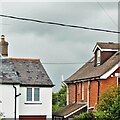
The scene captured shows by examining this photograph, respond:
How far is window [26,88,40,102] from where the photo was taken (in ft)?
108

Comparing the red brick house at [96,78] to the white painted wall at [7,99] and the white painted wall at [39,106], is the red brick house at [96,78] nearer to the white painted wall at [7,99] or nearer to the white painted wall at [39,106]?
the white painted wall at [39,106]

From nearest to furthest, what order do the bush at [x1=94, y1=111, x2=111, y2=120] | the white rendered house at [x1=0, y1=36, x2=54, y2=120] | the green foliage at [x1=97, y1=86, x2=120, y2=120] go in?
the green foliage at [x1=97, y1=86, x2=120, y2=120]
the bush at [x1=94, y1=111, x2=111, y2=120]
the white rendered house at [x1=0, y1=36, x2=54, y2=120]

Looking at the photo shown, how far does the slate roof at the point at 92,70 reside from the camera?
110 feet

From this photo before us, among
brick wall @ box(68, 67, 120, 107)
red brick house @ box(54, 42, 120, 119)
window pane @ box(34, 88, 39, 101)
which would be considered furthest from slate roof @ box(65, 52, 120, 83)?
window pane @ box(34, 88, 39, 101)

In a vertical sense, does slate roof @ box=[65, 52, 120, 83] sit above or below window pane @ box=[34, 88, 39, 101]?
above

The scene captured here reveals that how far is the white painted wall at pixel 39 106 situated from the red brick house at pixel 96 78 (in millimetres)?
2853

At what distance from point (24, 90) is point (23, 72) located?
8.28ft

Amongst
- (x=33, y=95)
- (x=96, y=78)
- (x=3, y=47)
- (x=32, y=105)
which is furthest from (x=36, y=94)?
(x=3, y=47)

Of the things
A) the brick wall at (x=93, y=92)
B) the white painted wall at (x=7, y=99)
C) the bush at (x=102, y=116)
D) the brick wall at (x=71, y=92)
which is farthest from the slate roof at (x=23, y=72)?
the bush at (x=102, y=116)

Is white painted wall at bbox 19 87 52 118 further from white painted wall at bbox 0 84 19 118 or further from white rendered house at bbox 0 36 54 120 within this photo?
white painted wall at bbox 0 84 19 118

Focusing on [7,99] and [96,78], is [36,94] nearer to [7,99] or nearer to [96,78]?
[7,99]

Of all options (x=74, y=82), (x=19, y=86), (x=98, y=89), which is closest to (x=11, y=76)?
(x=19, y=86)

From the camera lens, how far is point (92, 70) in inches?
1457

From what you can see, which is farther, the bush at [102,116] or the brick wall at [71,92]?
the brick wall at [71,92]
